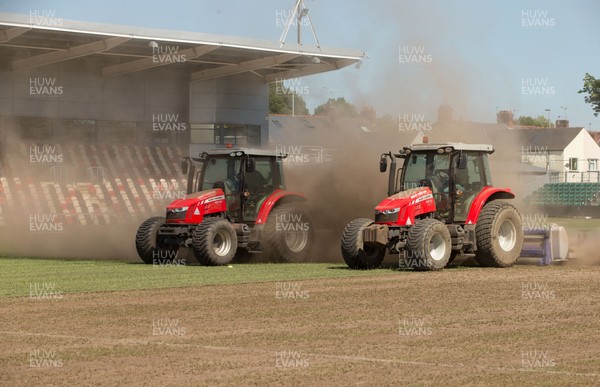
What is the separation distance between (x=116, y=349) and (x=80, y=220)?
25.3 meters

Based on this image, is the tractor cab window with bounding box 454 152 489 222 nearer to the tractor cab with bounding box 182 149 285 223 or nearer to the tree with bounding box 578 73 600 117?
the tractor cab with bounding box 182 149 285 223

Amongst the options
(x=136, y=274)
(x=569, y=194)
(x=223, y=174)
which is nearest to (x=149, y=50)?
(x=223, y=174)

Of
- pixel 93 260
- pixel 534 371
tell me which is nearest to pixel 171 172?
pixel 93 260

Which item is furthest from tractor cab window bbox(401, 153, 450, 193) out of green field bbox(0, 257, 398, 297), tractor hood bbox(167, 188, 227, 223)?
tractor hood bbox(167, 188, 227, 223)

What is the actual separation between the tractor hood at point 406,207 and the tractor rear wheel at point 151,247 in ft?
16.8

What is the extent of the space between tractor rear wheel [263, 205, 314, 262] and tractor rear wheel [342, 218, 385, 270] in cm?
263

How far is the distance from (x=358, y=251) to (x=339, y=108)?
10.8 metres

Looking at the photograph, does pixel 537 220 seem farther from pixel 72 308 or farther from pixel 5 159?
pixel 5 159

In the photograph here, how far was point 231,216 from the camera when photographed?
2234 cm

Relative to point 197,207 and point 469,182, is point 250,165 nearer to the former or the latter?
point 197,207

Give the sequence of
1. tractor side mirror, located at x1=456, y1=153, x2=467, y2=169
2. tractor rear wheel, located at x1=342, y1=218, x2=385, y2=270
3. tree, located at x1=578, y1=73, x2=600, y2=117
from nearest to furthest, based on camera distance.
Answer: tractor side mirror, located at x1=456, y1=153, x2=467, y2=169 < tractor rear wheel, located at x1=342, y1=218, x2=385, y2=270 < tree, located at x1=578, y1=73, x2=600, y2=117

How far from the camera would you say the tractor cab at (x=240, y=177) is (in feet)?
73.3

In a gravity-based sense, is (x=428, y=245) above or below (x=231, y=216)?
below

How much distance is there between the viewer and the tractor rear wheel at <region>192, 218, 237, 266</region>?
69.3ft
